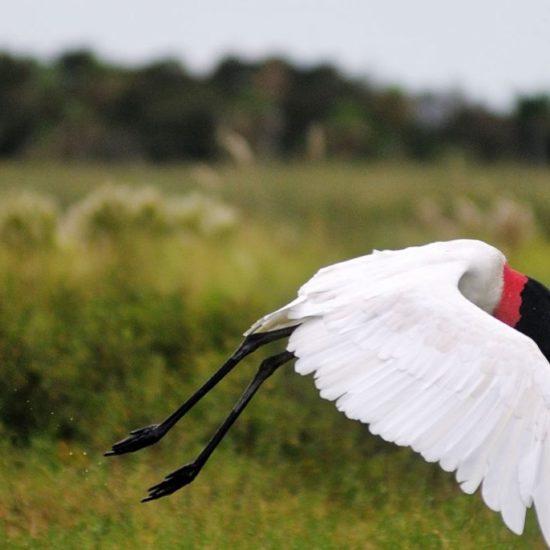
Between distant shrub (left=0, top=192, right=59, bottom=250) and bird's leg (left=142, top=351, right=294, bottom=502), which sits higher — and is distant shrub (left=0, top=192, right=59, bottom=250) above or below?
below

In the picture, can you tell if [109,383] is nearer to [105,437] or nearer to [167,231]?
[105,437]

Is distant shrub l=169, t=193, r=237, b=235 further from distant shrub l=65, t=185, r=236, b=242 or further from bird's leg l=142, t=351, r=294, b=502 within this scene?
bird's leg l=142, t=351, r=294, b=502

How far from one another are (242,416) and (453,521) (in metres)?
1.55

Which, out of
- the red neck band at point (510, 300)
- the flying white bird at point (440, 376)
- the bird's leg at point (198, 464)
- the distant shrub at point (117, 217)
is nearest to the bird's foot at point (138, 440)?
the bird's leg at point (198, 464)

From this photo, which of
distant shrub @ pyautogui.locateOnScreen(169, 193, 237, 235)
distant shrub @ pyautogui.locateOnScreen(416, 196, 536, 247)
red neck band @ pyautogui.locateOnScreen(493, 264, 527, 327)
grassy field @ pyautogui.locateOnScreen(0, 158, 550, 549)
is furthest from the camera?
distant shrub @ pyautogui.locateOnScreen(416, 196, 536, 247)

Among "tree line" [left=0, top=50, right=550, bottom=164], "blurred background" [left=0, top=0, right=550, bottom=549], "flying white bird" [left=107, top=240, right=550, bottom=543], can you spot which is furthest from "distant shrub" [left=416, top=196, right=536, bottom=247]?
"tree line" [left=0, top=50, right=550, bottom=164]

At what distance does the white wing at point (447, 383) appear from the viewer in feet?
14.1

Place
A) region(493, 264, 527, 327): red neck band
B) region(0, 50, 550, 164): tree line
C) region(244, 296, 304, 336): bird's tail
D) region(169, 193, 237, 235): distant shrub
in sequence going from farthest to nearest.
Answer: region(0, 50, 550, 164): tree line
region(169, 193, 237, 235): distant shrub
region(493, 264, 527, 327): red neck band
region(244, 296, 304, 336): bird's tail

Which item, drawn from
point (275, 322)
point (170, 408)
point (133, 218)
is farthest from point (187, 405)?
point (133, 218)

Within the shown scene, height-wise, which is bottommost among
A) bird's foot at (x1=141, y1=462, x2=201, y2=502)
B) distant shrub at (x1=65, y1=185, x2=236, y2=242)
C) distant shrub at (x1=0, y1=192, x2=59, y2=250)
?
distant shrub at (x1=65, y1=185, x2=236, y2=242)

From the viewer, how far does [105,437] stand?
6.87 metres

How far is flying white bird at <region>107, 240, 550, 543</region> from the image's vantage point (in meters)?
4.31

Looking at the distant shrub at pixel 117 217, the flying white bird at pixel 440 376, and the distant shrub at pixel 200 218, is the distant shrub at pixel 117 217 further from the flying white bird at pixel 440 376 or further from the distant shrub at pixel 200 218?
the flying white bird at pixel 440 376

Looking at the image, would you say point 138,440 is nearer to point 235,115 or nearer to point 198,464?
point 198,464
